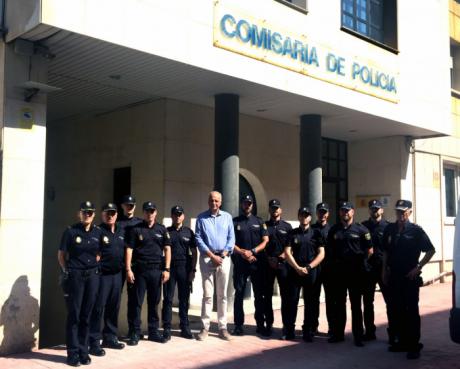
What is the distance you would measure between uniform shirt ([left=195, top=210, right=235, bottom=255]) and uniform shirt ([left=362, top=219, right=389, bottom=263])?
1.95 m

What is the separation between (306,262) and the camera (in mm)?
7207

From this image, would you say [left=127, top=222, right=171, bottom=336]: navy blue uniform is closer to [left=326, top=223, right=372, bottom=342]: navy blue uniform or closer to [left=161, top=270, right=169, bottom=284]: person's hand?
[left=161, top=270, right=169, bottom=284]: person's hand

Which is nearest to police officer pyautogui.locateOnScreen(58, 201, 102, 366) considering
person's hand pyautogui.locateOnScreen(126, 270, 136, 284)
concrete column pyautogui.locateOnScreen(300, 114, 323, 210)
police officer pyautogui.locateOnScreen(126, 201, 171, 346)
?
person's hand pyautogui.locateOnScreen(126, 270, 136, 284)

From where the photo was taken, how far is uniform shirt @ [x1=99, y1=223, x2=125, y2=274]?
6.38 metres

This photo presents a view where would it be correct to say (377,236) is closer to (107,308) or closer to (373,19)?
(107,308)

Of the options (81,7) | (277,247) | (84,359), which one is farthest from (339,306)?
(81,7)

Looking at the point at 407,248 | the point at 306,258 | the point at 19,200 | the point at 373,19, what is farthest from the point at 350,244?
the point at 373,19

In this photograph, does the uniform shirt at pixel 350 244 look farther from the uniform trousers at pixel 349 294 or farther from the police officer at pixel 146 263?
the police officer at pixel 146 263

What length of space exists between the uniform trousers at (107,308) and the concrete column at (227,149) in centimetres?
292

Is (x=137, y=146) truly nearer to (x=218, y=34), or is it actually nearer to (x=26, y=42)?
(x=218, y=34)

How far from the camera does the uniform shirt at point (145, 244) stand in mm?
6809

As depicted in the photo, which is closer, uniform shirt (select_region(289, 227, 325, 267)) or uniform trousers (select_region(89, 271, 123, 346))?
uniform trousers (select_region(89, 271, 123, 346))

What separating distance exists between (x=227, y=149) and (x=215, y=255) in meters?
2.55

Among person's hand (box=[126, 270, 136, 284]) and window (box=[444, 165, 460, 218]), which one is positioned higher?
window (box=[444, 165, 460, 218])
